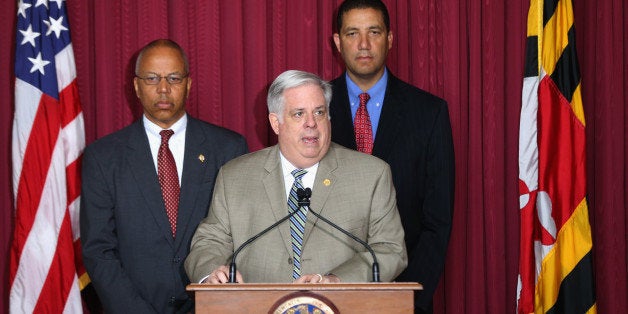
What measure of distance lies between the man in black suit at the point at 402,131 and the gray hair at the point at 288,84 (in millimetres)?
672

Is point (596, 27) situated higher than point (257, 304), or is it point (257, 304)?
point (596, 27)

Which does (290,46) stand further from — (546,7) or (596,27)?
(596,27)

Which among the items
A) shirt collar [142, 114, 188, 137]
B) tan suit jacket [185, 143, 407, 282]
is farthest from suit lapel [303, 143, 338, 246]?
shirt collar [142, 114, 188, 137]

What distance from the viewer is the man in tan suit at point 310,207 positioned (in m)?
2.58

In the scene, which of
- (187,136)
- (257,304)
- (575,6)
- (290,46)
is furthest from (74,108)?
(575,6)

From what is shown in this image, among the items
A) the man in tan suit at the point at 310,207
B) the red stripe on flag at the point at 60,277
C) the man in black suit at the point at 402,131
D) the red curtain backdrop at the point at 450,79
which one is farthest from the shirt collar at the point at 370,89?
the red stripe on flag at the point at 60,277

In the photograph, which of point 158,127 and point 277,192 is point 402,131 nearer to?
point 277,192

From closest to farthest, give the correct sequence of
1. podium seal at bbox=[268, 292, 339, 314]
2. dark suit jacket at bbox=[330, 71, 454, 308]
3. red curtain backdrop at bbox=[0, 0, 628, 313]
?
1. podium seal at bbox=[268, 292, 339, 314]
2. dark suit jacket at bbox=[330, 71, 454, 308]
3. red curtain backdrop at bbox=[0, 0, 628, 313]

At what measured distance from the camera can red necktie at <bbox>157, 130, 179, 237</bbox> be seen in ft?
10.5

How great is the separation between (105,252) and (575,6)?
2705 mm

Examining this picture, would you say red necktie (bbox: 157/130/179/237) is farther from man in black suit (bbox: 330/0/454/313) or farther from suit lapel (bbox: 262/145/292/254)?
man in black suit (bbox: 330/0/454/313)

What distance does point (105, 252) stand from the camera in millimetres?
3107

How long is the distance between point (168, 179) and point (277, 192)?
727 mm

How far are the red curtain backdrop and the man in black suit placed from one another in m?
0.59
